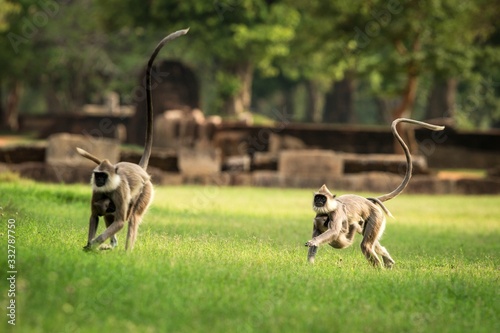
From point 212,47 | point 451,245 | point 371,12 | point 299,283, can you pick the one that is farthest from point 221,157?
point 299,283

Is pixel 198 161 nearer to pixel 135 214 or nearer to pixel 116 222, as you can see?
pixel 135 214

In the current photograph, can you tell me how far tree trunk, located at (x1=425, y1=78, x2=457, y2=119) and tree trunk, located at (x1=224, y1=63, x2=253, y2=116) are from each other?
9193 mm

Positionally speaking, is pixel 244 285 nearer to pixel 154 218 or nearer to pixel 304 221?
pixel 154 218

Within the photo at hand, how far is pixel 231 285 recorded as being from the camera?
345 inches

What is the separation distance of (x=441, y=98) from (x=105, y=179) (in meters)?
42.7

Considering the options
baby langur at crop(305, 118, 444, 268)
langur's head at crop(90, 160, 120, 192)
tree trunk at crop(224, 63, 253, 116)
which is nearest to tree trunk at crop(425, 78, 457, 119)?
tree trunk at crop(224, 63, 253, 116)

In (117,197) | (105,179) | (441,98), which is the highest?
(441,98)

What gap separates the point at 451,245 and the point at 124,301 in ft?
27.9

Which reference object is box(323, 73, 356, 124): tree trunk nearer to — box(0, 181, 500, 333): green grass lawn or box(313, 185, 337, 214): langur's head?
box(0, 181, 500, 333): green grass lawn

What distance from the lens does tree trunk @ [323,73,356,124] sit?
58.0 meters

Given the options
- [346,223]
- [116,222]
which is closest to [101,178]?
[116,222]

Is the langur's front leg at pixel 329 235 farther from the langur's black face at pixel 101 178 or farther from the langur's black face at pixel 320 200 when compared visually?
the langur's black face at pixel 101 178

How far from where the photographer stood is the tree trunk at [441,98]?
49.7 metres

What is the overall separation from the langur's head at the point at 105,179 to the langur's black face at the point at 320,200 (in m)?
2.10
